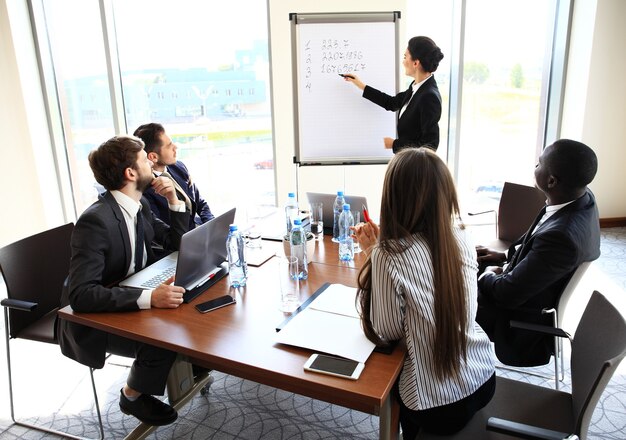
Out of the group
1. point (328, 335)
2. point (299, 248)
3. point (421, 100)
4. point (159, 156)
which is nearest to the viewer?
point (328, 335)

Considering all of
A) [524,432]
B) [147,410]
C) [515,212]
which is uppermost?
[515,212]

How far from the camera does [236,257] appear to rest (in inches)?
79.0

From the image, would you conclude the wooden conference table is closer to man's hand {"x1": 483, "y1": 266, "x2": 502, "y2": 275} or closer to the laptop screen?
the laptop screen

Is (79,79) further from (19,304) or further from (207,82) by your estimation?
(19,304)

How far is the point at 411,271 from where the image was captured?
134 cm

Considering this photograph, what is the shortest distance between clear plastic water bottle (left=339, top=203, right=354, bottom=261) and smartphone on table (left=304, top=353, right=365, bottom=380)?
2.74 feet

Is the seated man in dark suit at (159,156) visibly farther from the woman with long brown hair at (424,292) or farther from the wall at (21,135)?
the wall at (21,135)

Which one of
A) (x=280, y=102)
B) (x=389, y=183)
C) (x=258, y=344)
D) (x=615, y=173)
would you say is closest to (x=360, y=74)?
(x=280, y=102)

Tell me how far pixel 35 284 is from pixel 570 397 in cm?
232

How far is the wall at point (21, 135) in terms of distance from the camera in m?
4.17

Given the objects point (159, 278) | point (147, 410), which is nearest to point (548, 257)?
point (159, 278)

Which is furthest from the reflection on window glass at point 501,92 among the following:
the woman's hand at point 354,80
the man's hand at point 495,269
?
the man's hand at point 495,269

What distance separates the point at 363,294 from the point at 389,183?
349 millimetres

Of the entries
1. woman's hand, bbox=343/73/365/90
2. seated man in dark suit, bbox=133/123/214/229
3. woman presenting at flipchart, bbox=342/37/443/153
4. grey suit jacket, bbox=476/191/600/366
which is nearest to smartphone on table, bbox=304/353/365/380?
grey suit jacket, bbox=476/191/600/366
